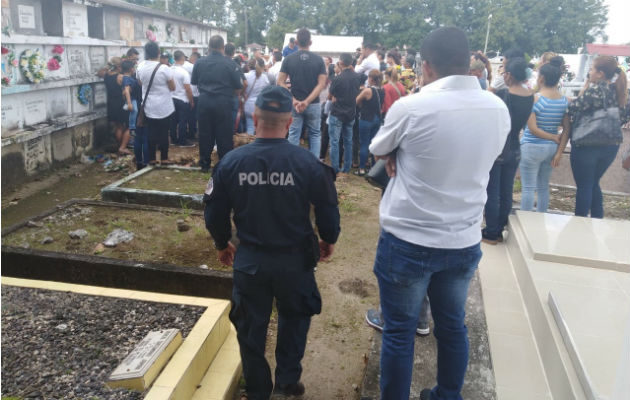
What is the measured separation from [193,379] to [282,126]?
62.9 inches

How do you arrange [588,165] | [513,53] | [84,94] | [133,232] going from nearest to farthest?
1. [588,165]
2. [133,232]
3. [513,53]
4. [84,94]

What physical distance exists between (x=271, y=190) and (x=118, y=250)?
3.06 meters

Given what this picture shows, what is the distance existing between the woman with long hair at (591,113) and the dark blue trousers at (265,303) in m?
3.52

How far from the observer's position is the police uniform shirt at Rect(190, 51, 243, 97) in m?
6.57

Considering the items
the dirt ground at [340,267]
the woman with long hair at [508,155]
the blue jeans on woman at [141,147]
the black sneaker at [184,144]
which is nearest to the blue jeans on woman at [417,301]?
the dirt ground at [340,267]

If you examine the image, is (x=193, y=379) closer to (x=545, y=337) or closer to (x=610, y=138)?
(x=545, y=337)

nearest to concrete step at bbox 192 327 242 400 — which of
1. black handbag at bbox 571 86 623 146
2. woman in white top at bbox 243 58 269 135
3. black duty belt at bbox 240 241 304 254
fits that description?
black duty belt at bbox 240 241 304 254

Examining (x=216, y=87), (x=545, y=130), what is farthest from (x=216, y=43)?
(x=545, y=130)

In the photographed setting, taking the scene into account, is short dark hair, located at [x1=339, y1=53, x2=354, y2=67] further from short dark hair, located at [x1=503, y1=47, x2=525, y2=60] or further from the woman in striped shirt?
the woman in striped shirt

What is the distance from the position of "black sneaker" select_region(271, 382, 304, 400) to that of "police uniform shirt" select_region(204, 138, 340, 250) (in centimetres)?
98

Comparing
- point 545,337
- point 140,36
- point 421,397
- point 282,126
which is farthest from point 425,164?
point 140,36

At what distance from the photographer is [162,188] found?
21.6 feet

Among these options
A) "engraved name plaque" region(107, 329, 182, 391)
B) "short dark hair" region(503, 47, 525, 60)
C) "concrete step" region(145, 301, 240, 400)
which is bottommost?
"concrete step" region(145, 301, 240, 400)

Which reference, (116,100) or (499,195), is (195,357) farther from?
(116,100)
